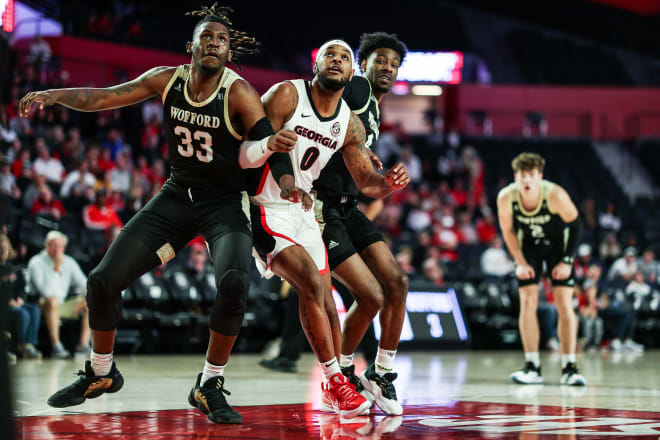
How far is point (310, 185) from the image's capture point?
5.11 metres

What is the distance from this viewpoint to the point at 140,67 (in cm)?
1852

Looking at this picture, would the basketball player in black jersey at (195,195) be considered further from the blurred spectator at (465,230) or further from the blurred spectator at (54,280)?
the blurred spectator at (465,230)

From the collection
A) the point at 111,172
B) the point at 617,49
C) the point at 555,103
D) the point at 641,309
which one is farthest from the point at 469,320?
the point at 617,49

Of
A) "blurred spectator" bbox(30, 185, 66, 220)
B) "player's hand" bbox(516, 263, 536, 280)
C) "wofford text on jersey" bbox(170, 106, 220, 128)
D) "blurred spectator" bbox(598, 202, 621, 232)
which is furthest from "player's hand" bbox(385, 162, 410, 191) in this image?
"blurred spectator" bbox(598, 202, 621, 232)

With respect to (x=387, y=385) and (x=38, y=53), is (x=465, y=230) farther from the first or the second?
(x=387, y=385)

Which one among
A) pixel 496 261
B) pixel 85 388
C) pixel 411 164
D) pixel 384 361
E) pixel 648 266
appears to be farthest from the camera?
pixel 411 164

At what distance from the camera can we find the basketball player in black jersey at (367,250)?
17.1ft

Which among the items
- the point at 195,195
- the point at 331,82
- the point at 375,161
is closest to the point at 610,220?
the point at 375,161

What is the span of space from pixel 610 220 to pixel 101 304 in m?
14.5

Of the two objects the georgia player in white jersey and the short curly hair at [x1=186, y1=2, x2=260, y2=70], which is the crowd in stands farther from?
the georgia player in white jersey

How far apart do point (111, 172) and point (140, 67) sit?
6.24 meters

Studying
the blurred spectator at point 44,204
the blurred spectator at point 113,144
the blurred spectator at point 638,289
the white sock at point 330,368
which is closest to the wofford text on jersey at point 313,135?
the white sock at point 330,368

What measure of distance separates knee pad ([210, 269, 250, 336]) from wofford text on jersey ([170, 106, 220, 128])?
797 millimetres

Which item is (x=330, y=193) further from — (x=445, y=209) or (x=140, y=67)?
(x=140, y=67)
